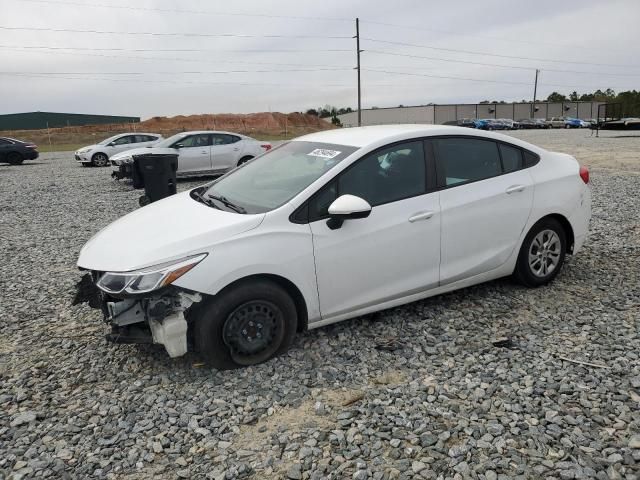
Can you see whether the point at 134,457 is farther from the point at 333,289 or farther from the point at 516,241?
the point at 516,241

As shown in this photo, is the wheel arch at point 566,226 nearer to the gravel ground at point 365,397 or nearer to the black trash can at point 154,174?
the gravel ground at point 365,397

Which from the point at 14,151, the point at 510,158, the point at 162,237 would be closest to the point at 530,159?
the point at 510,158

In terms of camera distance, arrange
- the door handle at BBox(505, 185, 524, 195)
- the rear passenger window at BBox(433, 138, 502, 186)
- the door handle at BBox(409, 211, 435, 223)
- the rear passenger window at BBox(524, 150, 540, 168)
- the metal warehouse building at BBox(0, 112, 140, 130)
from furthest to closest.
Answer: the metal warehouse building at BBox(0, 112, 140, 130) → the rear passenger window at BBox(524, 150, 540, 168) → the door handle at BBox(505, 185, 524, 195) → the rear passenger window at BBox(433, 138, 502, 186) → the door handle at BBox(409, 211, 435, 223)

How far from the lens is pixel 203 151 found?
14.5 metres

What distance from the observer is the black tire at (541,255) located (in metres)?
4.64

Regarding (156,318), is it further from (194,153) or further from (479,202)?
(194,153)

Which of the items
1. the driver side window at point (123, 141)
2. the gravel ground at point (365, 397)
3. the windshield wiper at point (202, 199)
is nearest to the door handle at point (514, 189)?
the gravel ground at point (365, 397)

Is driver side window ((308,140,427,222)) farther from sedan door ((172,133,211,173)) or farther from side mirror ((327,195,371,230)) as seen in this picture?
sedan door ((172,133,211,173))

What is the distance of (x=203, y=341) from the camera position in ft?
11.0

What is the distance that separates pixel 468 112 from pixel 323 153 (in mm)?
81468

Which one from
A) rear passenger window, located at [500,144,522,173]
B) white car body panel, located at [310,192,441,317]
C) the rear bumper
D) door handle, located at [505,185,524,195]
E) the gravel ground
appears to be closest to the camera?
the gravel ground

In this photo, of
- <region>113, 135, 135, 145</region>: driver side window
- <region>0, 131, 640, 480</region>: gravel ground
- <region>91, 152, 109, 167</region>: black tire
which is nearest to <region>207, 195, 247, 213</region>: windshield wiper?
<region>0, 131, 640, 480</region>: gravel ground

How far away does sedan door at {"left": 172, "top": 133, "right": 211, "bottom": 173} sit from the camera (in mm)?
14344

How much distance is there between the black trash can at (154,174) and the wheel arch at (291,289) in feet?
13.6
